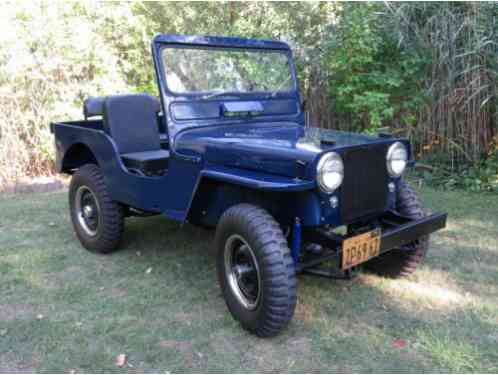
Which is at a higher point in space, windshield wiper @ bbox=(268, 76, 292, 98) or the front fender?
windshield wiper @ bbox=(268, 76, 292, 98)

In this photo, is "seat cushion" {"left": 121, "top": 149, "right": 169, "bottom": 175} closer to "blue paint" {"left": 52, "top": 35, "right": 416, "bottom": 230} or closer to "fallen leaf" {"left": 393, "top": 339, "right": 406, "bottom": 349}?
"blue paint" {"left": 52, "top": 35, "right": 416, "bottom": 230}

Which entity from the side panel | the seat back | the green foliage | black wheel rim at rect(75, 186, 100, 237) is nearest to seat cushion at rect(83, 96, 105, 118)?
the side panel

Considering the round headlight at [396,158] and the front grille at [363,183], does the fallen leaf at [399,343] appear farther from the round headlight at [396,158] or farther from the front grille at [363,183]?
the round headlight at [396,158]

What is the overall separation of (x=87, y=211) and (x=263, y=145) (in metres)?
1.99

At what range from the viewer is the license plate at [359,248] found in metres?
2.53

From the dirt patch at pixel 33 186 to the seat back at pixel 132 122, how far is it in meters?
2.76

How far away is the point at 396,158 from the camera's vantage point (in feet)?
9.47

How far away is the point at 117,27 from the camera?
7633mm

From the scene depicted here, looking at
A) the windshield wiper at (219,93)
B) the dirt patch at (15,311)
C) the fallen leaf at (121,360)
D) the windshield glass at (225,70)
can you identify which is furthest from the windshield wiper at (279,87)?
the dirt patch at (15,311)

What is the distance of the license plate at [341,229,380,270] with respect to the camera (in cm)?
253

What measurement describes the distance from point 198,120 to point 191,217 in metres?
0.69

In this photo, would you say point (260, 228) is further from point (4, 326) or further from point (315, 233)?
point (4, 326)

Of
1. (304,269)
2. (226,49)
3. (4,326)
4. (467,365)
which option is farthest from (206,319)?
(226,49)

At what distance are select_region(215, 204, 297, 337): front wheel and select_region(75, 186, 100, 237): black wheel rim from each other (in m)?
1.60
